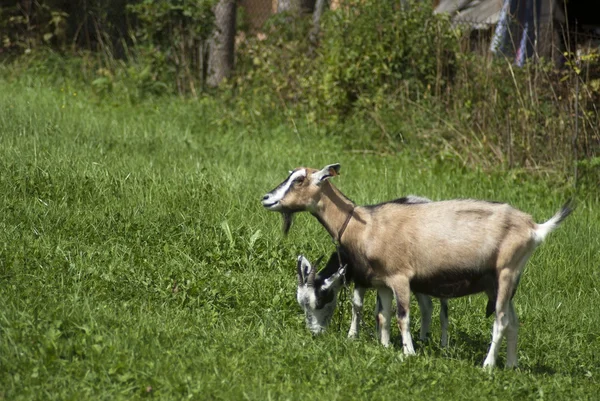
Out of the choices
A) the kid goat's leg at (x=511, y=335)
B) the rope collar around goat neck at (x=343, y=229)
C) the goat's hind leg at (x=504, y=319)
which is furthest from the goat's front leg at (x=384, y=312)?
the kid goat's leg at (x=511, y=335)

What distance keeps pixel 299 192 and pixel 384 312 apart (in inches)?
38.2

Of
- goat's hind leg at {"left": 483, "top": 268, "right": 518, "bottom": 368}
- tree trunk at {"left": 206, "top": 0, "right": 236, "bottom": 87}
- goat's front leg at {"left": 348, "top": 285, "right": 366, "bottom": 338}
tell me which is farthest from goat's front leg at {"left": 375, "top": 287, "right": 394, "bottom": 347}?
tree trunk at {"left": 206, "top": 0, "right": 236, "bottom": 87}

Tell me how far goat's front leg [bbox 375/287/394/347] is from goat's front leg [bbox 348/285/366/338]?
0.12m

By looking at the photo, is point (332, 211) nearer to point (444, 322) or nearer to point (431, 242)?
point (431, 242)

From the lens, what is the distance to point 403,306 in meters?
5.98

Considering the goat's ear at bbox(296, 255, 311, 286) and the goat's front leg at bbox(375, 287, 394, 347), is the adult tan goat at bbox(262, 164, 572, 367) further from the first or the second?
the goat's ear at bbox(296, 255, 311, 286)

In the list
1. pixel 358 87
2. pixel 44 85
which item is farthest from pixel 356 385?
pixel 44 85

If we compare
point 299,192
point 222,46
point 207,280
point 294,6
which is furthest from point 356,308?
point 294,6

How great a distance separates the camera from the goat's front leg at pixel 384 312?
6219mm

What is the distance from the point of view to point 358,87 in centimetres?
1245

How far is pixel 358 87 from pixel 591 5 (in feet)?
14.0

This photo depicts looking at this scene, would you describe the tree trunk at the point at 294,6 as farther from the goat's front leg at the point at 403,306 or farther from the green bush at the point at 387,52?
the goat's front leg at the point at 403,306

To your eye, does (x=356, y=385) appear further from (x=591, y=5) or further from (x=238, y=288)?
(x=591, y=5)

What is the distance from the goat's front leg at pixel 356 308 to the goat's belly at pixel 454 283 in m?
0.38
